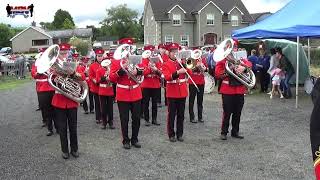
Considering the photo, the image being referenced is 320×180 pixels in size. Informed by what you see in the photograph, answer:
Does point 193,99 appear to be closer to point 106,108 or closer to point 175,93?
point 106,108

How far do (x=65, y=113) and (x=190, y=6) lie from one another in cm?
4848

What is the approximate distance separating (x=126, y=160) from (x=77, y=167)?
797 mm

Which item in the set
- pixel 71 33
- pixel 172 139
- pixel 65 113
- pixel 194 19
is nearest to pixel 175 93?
pixel 172 139

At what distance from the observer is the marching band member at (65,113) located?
7242 mm

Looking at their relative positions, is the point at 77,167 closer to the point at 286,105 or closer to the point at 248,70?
the point at 248,70

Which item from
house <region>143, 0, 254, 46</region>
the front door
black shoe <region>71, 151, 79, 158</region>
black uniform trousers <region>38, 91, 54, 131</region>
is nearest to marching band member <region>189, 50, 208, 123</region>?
black uniform trousers <region>38, 91, 54, 131</region>

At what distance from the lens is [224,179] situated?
20.2 ft

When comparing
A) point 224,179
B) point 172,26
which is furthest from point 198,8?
point 224,179

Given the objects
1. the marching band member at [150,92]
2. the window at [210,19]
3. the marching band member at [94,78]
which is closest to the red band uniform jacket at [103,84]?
the marching band member at [94,78]

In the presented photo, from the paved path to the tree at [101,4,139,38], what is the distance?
268 ft

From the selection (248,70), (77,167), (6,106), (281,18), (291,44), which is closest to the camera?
(77,167)

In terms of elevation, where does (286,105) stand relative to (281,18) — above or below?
below

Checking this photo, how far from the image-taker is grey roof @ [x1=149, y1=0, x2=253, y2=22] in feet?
172
